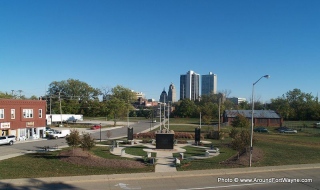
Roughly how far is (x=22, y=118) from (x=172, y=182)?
37.9 m

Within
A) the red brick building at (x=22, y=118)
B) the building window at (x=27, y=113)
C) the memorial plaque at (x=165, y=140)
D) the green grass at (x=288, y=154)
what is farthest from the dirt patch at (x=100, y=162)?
the building window at (x=27, y=113)

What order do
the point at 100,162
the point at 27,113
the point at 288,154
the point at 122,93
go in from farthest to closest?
the point at 122,93, the point at 27,113, the point at 288,154, the point at 100,162

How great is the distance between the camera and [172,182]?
1798cm

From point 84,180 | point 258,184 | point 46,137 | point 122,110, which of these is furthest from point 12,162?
point 122,110

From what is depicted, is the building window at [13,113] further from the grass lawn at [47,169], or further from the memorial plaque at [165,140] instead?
the memorial plaque at [165,140]

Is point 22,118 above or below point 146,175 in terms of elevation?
above

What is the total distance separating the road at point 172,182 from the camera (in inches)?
659

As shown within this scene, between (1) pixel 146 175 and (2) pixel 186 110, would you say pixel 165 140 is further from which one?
(2) pixel 186 110

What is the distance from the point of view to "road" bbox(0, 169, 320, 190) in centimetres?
1673

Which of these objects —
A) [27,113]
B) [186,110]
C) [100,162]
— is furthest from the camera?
[186,110]

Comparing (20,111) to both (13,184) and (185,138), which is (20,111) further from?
(13,184)

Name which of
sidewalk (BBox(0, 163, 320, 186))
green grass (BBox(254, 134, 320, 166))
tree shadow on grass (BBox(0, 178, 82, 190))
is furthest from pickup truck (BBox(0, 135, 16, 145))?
green grass (BBox(254, 134, 320, 166))

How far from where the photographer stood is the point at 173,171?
21234mm

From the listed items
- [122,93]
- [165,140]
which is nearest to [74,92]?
[122,93]
